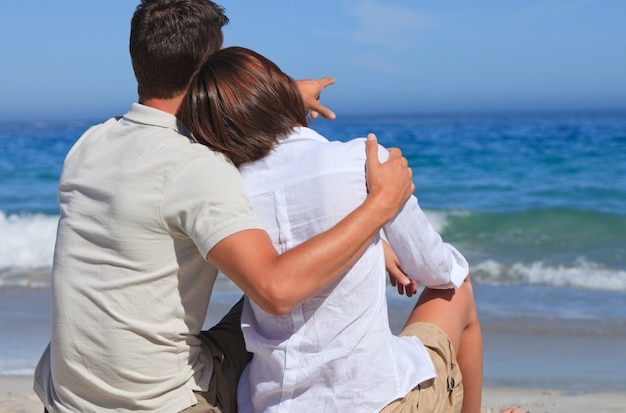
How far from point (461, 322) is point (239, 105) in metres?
1.02

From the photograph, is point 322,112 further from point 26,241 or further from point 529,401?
point 26,241

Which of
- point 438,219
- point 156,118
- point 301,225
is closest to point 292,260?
point 301,225

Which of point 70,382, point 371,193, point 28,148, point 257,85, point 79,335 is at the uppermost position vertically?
point 257,85

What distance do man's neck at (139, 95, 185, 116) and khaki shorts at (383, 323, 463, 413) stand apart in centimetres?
91

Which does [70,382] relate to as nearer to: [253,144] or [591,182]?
[253,144]

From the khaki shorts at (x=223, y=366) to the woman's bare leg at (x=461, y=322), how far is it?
0.52 metres

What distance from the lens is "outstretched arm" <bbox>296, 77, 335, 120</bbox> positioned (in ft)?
7.84

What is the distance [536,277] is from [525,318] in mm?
1696

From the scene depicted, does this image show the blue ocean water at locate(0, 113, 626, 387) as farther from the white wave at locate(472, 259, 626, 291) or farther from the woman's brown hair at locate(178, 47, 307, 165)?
the woman's brown hair at locate(178, 47, 307, 165)

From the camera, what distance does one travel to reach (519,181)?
527 inches

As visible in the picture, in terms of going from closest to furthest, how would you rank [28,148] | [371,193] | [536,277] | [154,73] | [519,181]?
[371,193], [154,73], [536,277], [519,181], [28,148]

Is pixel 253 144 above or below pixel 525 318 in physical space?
above

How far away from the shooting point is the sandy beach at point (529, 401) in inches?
145

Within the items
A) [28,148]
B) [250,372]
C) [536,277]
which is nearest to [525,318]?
[536,277]
